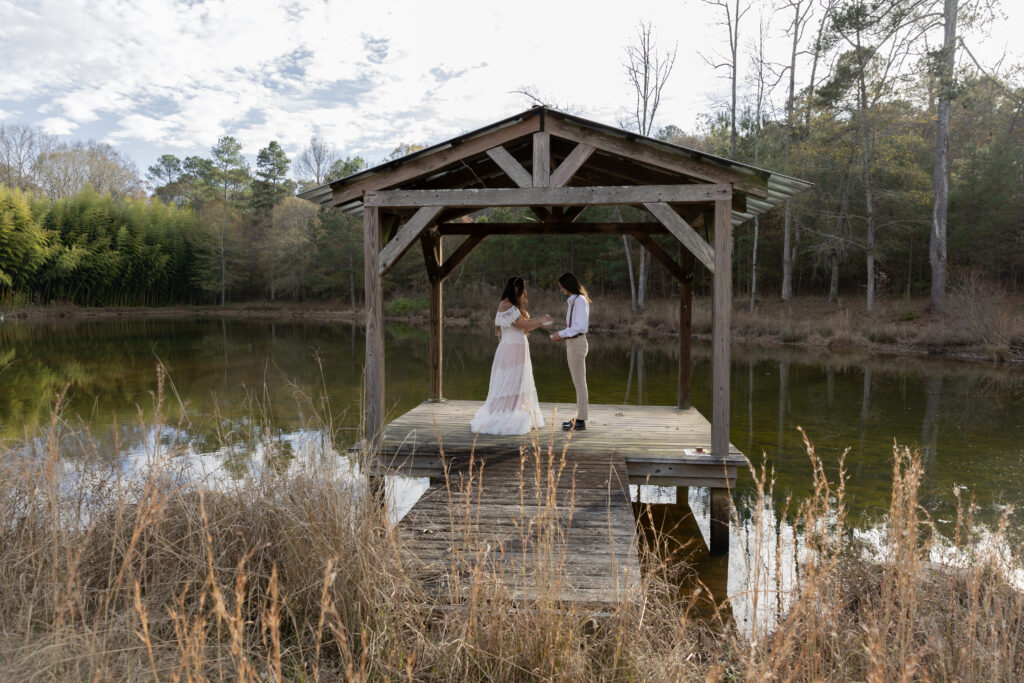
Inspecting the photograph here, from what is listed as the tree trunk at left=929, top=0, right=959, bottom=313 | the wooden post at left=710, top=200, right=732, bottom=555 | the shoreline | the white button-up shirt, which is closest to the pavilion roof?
the wooden post at left=710, top=200, right=732, bottom=555

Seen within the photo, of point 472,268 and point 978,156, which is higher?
point 978,156

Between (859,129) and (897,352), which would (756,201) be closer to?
(897,352)

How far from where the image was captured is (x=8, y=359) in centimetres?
1870

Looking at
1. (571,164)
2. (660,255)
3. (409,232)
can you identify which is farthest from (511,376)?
(660,255)

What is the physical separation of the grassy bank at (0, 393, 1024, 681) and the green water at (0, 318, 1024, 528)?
58 centimetres

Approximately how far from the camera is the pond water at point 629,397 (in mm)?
7398

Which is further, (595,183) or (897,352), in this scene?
(897,352)

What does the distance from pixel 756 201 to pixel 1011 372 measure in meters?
12.3

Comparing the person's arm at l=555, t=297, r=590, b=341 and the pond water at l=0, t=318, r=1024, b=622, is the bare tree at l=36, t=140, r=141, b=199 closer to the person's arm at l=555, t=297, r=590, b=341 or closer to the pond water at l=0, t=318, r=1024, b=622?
the pond water at l=0, t=318, r=1024, b=622

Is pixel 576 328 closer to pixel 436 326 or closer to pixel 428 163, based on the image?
pixel 428 163

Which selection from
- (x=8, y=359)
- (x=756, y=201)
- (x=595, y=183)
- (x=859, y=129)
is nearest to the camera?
(x=756, y=201)

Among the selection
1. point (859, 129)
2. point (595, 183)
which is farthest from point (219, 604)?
point (859, 129)

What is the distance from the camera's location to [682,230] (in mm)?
5680

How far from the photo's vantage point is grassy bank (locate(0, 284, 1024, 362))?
57.4 ft
